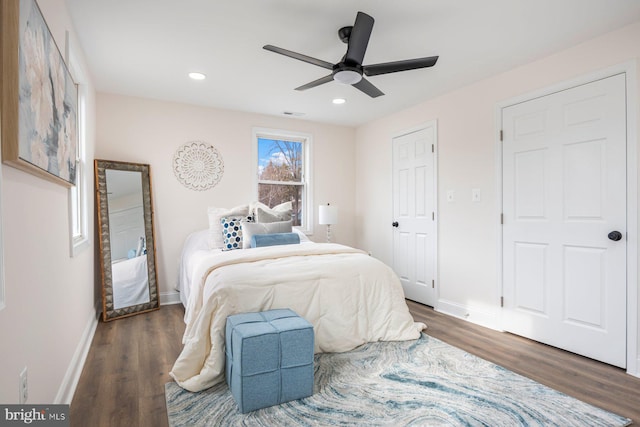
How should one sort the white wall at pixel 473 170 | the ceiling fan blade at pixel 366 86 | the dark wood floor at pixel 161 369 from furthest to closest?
the white wall at pixel 473 170, the ceiling fan blade at pixel 366 86, the dark wood floor at pixel 161 369

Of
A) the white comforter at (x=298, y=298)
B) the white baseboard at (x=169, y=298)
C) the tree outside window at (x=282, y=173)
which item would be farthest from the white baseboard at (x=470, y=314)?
the white baseboard at (x=169, y=298)

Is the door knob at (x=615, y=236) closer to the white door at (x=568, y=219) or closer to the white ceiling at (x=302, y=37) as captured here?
the white door at (x=568, y=219)

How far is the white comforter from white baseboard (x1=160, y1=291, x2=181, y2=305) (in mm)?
1508

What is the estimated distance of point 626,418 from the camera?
6.03 ft

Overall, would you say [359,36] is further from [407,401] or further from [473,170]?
[407,401]

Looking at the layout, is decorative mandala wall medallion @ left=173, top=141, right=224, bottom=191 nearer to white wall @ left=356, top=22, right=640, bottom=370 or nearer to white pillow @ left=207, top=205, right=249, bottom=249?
white pillow @ left=207, top=205, right=249, bottom=249

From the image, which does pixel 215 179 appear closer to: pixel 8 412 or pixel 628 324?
pixel 8 412

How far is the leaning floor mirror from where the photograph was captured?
11.6 ft

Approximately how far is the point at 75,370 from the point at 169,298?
1.88m

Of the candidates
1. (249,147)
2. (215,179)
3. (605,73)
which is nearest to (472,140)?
(605,73)

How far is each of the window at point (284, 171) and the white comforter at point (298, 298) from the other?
1.79m

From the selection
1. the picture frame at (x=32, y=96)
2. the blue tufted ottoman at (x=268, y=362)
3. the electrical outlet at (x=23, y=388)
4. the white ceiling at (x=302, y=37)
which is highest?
the white ceiling at (x=302, y=37)

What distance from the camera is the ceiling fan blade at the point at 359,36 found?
2.02 metres

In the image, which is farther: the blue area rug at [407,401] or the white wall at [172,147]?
the white wall at [172,147]
